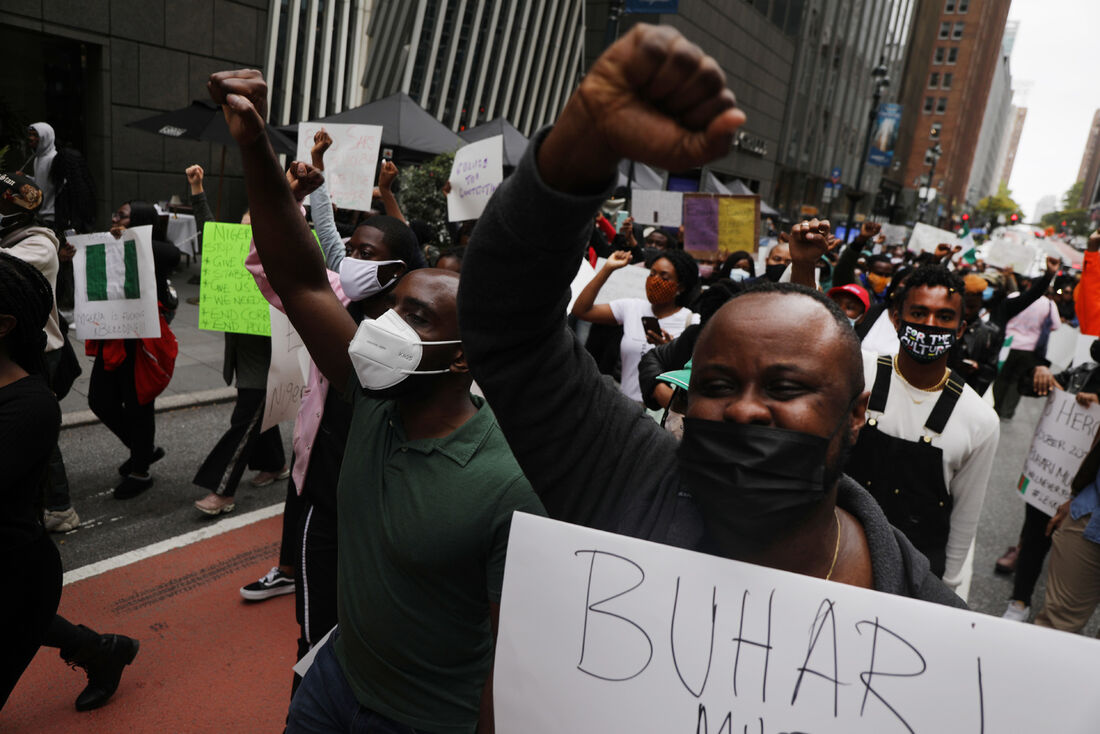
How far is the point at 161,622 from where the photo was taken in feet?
11.9

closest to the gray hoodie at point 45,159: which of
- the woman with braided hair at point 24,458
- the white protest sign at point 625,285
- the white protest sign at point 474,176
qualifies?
the white protest sign at point 474,176

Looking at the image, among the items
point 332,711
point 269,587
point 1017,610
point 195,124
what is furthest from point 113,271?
point 195,124

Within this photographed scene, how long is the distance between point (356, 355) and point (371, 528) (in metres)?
0.47

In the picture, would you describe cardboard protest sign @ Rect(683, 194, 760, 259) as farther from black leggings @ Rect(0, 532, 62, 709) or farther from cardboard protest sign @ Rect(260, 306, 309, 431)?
black leggings @ Rect(0, 532, 62, 709)

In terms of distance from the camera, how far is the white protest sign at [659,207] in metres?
Answer: 10.8

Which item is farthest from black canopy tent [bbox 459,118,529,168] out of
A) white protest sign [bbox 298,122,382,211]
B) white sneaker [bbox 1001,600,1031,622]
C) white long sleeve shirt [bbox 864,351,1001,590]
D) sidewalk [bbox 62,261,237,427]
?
white long sleeve shirt [bbox 864,351,1001,590]

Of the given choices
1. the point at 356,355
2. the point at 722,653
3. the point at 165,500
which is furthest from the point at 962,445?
the point at 165,500

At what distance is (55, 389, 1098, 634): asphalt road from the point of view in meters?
4.36

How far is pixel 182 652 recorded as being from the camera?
342 cm

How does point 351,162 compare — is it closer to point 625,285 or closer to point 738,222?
point 625,285

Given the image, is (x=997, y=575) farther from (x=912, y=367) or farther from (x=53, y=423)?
(x=53, y=423)

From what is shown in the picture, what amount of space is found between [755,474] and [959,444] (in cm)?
204

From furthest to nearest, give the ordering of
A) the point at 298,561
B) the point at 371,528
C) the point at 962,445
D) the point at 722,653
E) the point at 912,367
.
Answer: the point at 912,367
the point at 962,445
the point at 298,561
the point at 371,528
the point at 722,653

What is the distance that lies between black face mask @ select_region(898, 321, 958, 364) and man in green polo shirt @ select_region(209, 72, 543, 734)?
6.21 feet
